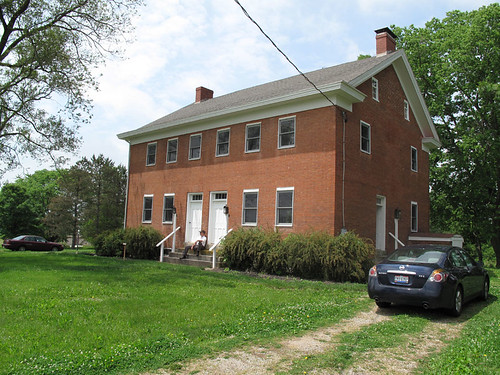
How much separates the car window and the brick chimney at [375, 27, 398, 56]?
13.3 meters

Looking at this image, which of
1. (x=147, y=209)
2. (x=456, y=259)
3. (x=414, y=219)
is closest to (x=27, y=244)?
(x=147, y=209)

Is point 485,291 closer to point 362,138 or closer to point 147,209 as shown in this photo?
point 362,138

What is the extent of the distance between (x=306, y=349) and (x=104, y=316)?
3413 millimetres

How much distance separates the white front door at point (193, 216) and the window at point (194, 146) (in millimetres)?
1922

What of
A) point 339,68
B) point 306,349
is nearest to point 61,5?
point 339,68

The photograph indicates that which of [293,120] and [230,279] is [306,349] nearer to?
[230,279]

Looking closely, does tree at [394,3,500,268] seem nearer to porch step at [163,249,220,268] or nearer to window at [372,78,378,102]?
window at [372,78,378,102]

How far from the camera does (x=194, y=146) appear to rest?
20.6m

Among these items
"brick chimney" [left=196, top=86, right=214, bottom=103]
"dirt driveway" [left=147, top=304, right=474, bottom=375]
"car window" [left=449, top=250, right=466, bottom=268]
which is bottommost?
"dirt driveway" [left=147, top=304, right=474, bottom=375]

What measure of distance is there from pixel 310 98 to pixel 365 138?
306 centimetres

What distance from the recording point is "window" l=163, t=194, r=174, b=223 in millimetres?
21156

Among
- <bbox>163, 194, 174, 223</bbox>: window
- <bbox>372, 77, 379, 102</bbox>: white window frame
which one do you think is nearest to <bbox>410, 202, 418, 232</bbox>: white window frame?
<bbox>372, 77, 379, 102</bbox>: white window frame

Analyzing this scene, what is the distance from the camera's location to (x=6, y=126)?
23.9 metres

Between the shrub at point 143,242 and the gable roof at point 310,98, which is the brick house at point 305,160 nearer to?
the gable roof at point 310,98
